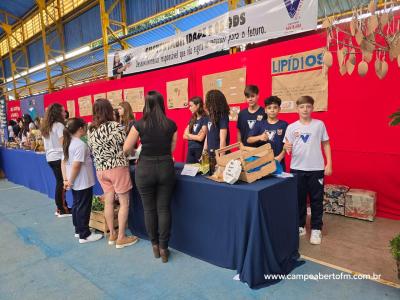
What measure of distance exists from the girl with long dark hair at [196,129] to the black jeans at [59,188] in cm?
164

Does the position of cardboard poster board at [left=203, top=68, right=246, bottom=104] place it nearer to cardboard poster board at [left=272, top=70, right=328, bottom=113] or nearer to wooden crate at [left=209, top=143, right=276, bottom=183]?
cardboard poster board at [left=272, top=70, right=328, bottom=113]

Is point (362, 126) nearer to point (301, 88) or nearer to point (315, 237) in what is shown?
point (301, 88)

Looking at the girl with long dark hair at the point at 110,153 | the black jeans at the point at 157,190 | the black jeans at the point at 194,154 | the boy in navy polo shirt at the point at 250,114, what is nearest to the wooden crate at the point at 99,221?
the girl with long dark hair at the point at 110,153

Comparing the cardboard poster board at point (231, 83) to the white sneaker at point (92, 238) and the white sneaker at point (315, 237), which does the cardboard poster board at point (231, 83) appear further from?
the white sneaker at point (92, 238)

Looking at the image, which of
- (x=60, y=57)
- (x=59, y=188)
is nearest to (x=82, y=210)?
(x=59, y=188)

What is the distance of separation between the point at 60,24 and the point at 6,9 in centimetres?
318

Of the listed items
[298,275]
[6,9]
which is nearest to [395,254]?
[298,275]

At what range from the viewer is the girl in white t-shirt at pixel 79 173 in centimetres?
257

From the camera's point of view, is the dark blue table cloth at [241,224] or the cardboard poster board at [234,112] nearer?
the dark blue table cloth at [241,224]

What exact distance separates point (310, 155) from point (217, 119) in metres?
0.87

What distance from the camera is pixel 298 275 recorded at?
1.95 meters

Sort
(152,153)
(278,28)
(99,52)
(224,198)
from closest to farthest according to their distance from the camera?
(224,198) → (152,153) → (278,28) → (99,52)

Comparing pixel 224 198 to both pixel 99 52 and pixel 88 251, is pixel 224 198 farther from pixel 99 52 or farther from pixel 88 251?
pixel 99 52

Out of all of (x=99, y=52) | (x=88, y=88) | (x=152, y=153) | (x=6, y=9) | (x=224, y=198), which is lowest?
(x=224, y=198)
